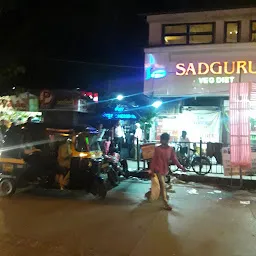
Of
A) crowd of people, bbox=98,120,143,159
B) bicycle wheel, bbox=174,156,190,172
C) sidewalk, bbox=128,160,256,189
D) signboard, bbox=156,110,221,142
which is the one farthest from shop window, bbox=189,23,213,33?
sidewalk, bbox=128,160,256,189

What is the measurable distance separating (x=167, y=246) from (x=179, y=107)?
11659 millimetres

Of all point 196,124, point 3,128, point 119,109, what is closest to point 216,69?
point 196,124

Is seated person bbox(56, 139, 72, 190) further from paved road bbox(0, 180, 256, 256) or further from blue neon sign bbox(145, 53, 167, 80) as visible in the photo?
blue neon sign bbox(145, 53, 167, 80)

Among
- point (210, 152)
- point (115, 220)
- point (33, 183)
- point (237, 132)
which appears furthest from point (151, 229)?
point (210, 152)

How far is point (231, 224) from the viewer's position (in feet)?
25.5

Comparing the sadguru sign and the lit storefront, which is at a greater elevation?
the sadguru sign

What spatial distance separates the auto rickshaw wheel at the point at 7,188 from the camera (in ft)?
32.9

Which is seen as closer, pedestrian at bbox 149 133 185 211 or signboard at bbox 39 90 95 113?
pedestrian at bbox 149 133 185 211

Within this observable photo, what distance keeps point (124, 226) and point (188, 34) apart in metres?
11.6

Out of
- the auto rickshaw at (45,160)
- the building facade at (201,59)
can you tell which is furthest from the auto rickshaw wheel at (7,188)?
the building facade at (201,59)

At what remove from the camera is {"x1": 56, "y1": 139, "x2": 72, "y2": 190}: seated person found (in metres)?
9.98

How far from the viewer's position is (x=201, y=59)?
55.1 feet

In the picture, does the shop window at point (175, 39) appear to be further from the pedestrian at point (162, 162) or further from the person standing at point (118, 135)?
the pedestrian at point (162, 162)

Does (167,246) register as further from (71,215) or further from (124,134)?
(124,134)
